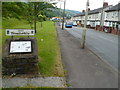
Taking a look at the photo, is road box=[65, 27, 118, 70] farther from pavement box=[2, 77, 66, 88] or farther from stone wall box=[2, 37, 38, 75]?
stone wall box=[2, 37, 38, 75]

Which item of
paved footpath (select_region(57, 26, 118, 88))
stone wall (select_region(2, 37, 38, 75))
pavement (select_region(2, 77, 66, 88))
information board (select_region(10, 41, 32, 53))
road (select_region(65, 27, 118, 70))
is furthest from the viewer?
road (select_region(65, 27, 118, 70))

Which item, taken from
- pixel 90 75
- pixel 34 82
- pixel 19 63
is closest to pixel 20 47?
pixel 19 63

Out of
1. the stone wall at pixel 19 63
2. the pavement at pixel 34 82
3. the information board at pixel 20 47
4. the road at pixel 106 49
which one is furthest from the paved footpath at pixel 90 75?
the information board at pixel 20 47

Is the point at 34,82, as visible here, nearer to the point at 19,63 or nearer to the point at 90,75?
the point at 19,63

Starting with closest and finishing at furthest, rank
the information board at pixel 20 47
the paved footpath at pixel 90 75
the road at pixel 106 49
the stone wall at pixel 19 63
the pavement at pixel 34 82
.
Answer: the pavement at pixel 34 82 → the paved footpath at pixel 90 75 → the stone wall at pixel 19 63 → the information board at pixel 20 47 → the road at pixel 106 49

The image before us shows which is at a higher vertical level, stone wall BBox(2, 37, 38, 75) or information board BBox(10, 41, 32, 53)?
information board BBox(10, 41, 32, 53)

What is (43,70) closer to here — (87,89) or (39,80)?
(39,80)

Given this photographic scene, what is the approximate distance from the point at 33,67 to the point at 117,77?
3.61 meters

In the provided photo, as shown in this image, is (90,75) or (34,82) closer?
(34,82)

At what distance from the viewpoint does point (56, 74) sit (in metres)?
5.62

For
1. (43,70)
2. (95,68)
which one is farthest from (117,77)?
(43,70)

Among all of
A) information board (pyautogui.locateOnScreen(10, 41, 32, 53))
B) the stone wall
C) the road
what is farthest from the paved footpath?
information board (pyautogui.locateOnScreen(10, 41, 32, 53))

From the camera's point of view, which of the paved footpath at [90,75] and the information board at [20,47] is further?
the information board at [20,47]

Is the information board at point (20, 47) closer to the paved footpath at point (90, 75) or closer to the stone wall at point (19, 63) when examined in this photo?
the stone wall at point (19, 63)
